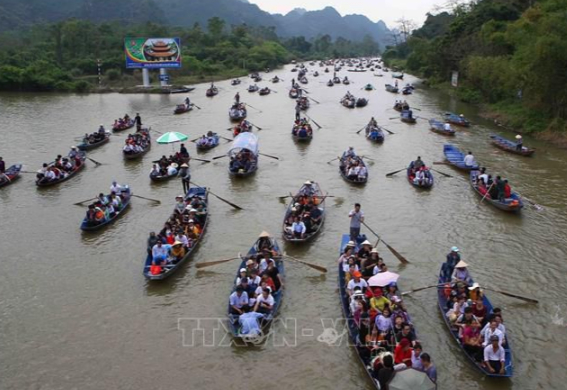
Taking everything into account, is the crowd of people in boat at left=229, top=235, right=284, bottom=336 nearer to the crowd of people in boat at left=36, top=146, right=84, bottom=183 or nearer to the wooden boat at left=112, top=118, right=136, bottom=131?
the crowd of people in boat at left=36, top=146, right=84, bottom=183

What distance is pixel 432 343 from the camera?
40.5 ft

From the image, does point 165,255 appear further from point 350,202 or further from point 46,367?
point 350,202

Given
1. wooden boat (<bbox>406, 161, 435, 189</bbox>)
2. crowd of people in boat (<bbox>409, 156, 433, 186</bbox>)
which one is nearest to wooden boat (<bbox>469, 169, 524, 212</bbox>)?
wooden boat (<bbox>406, 161, 435, 189</bbox>)

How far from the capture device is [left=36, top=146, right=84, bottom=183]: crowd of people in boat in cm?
2407

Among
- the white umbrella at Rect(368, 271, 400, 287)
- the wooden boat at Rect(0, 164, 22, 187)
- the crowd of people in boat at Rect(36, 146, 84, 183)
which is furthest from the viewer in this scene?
the wooden boat at Rect(0, 164, 22, 187)

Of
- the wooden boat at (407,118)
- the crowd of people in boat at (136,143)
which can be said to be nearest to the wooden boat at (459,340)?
the crowd of people in boat at (136,143)

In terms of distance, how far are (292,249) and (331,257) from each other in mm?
1401

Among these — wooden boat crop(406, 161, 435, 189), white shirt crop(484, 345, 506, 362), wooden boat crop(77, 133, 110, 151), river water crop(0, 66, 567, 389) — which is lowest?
river water crop(0, 66, 567, 389)

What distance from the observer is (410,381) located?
8.40m

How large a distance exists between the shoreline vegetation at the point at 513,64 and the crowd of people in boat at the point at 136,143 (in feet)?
77.0

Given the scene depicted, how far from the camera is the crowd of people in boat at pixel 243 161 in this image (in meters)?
25.1

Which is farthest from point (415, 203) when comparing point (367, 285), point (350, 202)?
point (367, 285)

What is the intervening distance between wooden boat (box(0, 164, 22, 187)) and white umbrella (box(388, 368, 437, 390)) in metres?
21.9

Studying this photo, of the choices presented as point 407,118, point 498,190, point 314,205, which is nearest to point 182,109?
point 407,118
